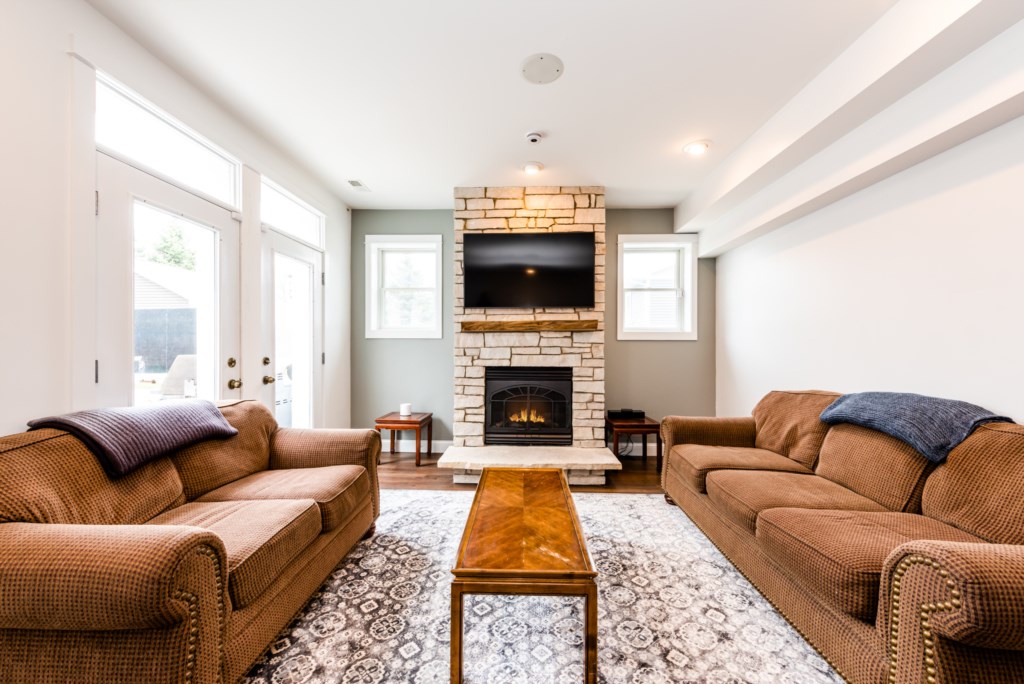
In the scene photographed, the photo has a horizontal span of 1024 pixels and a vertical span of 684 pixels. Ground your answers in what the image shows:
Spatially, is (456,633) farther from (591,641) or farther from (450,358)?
(450,358)

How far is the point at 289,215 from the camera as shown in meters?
3.44

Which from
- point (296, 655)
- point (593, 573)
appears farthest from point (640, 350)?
point (296, 655)

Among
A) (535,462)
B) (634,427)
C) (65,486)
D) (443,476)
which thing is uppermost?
(65,486)

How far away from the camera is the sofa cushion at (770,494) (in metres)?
1.84

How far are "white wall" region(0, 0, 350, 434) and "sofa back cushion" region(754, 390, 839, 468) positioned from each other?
372 centimetres

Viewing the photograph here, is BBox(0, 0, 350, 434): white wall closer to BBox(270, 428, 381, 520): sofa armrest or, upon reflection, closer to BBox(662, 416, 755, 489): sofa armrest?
BBox(270, 428, 381, 520): sofa armrest

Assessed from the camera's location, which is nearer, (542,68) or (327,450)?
(542,68)

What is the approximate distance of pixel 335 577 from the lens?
204 cm

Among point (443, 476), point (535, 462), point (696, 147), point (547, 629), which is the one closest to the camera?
point (547, 629)

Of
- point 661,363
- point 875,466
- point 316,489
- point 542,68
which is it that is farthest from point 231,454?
point 661,363

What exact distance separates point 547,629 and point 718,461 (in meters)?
1.41

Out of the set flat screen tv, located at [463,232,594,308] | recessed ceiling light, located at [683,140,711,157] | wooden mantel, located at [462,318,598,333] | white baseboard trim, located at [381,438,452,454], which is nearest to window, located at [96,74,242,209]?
flat screen tv, located at [463,232,594,308]

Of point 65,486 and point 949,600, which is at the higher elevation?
point 65,486

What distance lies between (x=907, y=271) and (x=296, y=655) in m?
3.39
